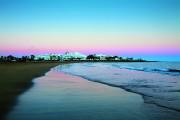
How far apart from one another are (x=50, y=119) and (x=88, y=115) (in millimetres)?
1284

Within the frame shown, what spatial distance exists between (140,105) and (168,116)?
85.7 inches

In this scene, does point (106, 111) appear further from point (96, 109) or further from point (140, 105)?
point (140, 105)

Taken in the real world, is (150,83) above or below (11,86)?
below

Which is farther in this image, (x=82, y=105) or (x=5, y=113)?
(x=82, y=105)

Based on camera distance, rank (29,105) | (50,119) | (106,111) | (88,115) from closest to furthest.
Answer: (50,119), (88,115), (106,111), (29,105)

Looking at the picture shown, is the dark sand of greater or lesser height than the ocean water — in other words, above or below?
above

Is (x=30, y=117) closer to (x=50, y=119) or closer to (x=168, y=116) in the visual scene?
(x=50, y=119)

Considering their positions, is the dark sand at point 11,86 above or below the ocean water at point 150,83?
above

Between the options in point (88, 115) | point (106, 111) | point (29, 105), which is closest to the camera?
point (88, 115)

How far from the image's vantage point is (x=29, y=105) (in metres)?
10.5

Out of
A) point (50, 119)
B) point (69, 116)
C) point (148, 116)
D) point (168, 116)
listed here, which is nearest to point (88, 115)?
point (69, 116)

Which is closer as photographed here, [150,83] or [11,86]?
[11,86]

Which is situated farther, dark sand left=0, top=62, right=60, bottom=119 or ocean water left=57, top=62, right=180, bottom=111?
ocean water left=57, top=62, right=180, bottom=111

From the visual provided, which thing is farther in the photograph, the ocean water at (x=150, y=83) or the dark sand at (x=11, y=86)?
the ocean water at (x=150, y=83)
